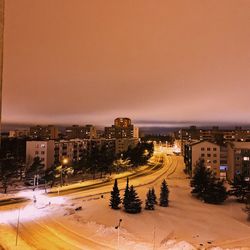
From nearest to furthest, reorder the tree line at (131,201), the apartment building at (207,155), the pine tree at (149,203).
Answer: the tree line at (131,201) → the pine tree at (149,203) → the apartment building at (207,155)

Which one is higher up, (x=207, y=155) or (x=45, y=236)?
(x=207, y=155)

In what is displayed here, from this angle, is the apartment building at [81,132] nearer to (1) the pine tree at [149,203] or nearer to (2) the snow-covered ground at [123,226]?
(2) the snow-covered ground at [123,226]

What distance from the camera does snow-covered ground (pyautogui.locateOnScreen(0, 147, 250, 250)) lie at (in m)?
18.6

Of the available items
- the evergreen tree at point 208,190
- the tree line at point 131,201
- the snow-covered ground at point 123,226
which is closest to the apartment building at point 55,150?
the snow-covered ground at point 123,226

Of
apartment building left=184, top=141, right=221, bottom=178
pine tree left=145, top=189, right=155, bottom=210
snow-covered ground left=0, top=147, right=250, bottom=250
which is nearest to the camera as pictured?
snow-covered ground left=0, top=147, right=250, bottom=250

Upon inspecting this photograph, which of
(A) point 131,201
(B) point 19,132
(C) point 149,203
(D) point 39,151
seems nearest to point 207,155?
(C) point 149,203

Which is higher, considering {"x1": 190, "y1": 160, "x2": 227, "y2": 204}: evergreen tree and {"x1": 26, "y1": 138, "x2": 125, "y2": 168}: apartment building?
{"x1": 26, "y1": 138, "x2": 125, "y2": 168}: apartment building

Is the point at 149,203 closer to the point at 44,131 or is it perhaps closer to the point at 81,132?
the point at 81,132

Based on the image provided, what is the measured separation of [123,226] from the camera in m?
22.2

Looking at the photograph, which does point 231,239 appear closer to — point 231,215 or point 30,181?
point 231,215

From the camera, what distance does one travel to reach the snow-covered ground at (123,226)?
61.1ft

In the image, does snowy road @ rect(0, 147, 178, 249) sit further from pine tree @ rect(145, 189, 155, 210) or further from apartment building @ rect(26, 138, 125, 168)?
apartment building @ rect(26, 138, 125, 168)

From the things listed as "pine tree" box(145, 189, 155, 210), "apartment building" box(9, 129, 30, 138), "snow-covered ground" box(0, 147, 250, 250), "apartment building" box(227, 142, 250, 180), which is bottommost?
"snow-covered ground" box(0, 147, 250, 250)

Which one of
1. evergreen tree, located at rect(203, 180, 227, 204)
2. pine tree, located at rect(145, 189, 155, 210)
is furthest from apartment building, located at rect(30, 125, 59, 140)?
pine tree, located at rect(145, 189, 155, 210)
